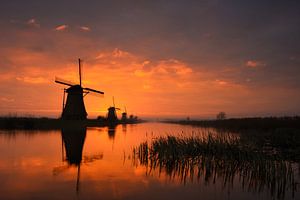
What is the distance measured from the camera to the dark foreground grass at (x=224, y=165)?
32.4 feet

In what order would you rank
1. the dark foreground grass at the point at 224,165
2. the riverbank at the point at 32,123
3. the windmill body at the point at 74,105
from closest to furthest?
A: the dark foreground grass at the point at 224,165 < the riverbank at the point at 32,123 < the windmill body at the point at 74,105

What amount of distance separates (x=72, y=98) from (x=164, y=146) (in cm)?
3770

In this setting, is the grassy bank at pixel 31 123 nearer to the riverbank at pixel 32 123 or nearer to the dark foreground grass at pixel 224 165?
the riverbank at pixel 32 123

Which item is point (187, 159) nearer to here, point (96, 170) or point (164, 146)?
point (164, 146)

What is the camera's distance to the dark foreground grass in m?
9.88

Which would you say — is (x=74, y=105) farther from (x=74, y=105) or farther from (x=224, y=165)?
(x=224, y=165)

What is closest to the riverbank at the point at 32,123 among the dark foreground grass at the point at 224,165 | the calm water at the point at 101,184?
the calm water at the point at 101,184

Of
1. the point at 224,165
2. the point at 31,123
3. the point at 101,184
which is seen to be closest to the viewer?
the point at 101,184

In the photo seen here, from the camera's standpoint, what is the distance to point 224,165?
489 inches

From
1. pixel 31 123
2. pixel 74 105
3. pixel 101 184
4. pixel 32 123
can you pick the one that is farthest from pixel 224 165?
pixel 74 105

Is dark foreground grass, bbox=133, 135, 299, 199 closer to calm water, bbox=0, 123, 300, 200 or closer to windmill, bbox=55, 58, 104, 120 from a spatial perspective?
calm water, bbox=0, 123, 300, 200

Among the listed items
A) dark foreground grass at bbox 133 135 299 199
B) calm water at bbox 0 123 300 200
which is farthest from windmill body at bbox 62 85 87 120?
calm water at bbox 0 123 300 200

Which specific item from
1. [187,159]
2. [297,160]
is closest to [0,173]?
[187,159]

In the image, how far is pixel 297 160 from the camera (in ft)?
46.7
